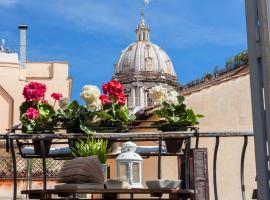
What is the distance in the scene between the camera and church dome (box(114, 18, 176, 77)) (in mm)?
64750

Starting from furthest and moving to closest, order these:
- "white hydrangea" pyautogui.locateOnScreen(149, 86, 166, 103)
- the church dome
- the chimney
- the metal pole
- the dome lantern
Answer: the church dome
the dome lantern
the chimney
"white hydrangea" pyautogui.locateOnScreen(149, 86, 166, 103)
the metal pole

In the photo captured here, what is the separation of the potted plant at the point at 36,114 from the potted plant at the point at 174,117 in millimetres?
635

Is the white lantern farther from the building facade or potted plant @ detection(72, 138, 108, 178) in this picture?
the building facade

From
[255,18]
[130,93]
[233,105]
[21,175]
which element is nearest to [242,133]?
[255,18]

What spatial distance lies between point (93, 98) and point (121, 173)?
1.56ft

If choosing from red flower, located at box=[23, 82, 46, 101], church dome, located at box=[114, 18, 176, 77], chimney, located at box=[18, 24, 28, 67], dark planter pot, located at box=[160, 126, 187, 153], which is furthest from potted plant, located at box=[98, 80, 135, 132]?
church dome, located at box=[114, 18, 176, 77]

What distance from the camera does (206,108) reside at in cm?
1270

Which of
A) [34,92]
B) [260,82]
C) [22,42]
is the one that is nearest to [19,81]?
[22,42]

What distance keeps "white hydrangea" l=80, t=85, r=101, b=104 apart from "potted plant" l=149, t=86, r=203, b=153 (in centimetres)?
38

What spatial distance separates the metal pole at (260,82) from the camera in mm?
2070

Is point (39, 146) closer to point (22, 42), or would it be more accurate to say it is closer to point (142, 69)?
point (22, 42)

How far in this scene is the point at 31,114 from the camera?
331 centimetres

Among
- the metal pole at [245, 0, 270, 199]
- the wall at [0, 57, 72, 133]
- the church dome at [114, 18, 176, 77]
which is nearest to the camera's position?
the metal pole at [245, 0, 270, 199]

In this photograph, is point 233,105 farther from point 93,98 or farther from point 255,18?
point 255,18
